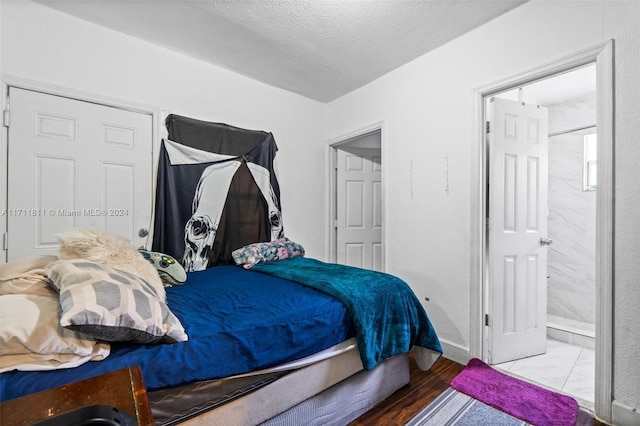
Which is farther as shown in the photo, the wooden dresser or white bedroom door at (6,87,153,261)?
white bedroom door at (6,87,153,261)

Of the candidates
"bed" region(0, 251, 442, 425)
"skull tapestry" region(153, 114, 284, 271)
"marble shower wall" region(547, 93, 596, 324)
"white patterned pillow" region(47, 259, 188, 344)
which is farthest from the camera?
"marble shower wall" region(547, 93, 596, 324)

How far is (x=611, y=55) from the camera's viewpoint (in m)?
1.64

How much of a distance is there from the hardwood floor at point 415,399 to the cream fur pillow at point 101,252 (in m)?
1.40

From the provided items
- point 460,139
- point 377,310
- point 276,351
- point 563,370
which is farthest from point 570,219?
point 276,351

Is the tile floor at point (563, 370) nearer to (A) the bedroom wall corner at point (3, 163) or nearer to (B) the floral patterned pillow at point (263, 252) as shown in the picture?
(B) the floral patterned pillow at point (263, 252)

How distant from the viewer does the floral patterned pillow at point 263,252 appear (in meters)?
2.64

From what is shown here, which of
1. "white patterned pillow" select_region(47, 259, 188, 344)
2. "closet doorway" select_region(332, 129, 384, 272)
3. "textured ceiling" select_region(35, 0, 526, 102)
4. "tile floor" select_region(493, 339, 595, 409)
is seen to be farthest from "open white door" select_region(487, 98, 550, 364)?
"white patterned pillow" select_region(47, 259, 188, 344)

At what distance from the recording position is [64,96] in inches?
84.0

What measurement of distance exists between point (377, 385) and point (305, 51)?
2.66m

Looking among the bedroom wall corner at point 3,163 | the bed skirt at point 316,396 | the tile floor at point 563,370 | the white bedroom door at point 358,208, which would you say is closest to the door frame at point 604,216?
the tile floor at point 563,370

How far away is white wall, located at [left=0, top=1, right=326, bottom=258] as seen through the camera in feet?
6.60

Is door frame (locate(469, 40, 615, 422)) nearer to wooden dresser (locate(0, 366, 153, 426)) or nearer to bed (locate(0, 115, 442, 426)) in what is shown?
bed (locate(0, 115, 442, 426))

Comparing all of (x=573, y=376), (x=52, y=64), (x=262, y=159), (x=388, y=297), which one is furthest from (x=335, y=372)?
(x=52, y=64)

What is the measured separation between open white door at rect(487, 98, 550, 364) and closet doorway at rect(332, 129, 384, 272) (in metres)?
1.57
